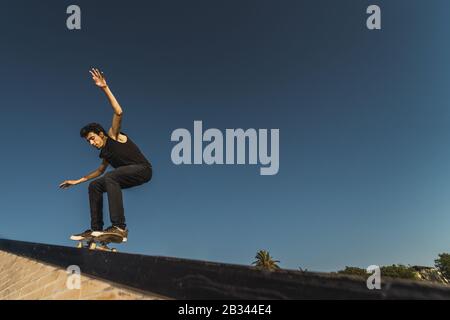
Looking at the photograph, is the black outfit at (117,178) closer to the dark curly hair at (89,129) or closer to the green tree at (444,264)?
the dark curly hair at (89,129)

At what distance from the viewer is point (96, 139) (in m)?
5.92

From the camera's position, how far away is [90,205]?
18.9 ft

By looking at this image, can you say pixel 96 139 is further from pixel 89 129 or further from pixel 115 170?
pixel 115 170

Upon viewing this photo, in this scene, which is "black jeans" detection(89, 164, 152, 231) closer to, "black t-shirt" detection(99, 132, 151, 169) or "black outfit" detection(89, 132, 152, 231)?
"black outfit" detection(89, 132, 152, 231)

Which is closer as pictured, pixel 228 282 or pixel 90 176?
pixel 228 282

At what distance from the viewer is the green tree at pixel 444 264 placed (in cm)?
7356

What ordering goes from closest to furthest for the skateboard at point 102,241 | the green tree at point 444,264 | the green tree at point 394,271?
1. the skateboard at point 102,241
2. the green tree at point 394,271
3. the green tree at point 444,264

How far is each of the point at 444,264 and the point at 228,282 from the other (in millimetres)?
88544

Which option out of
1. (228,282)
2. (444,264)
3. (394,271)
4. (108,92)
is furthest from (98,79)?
(444,264)

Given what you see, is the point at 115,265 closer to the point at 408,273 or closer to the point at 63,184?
the point at 63,184

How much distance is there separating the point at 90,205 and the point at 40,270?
1.17m

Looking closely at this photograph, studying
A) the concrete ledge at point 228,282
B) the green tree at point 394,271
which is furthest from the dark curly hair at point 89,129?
the green tree at point 394,271

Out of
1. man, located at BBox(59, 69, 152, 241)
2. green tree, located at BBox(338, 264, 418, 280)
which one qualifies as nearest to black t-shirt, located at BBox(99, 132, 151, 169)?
man, located at BBox(59, 69, 152, 241)

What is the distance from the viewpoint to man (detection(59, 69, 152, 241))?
18.2 feet
